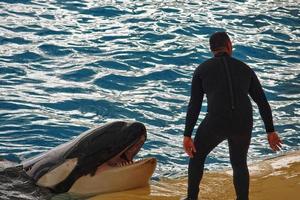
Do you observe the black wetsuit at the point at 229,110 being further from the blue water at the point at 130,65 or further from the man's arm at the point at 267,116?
the blue water at the point at 130,65

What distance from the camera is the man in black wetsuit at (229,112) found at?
5891 mm

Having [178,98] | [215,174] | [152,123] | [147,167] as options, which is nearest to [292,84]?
[178,98]

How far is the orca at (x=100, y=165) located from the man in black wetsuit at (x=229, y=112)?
831 millimetres

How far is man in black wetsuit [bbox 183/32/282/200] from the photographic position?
5891 mm

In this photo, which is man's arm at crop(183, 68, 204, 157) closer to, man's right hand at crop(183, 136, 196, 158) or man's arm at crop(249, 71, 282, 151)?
man's right hand at crop(183, 136, 196, 158)

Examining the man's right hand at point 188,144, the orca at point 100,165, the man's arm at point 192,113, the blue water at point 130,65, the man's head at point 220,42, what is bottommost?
the blue water at point 130,65

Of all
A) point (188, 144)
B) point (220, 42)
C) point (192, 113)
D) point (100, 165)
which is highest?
point (220, 42)

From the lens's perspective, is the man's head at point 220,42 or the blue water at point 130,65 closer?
the man's head at point 220,42

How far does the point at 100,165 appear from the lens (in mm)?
6703

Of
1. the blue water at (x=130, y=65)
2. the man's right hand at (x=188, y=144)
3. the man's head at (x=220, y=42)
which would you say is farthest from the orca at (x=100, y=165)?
the blue water at (x=130, y=65)

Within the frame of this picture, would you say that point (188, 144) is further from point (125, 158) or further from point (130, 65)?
point (130, 65)

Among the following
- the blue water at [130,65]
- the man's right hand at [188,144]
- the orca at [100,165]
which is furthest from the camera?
the blue water at [130,65]

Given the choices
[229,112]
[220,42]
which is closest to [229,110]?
[229,112]

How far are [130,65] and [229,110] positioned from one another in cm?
666
